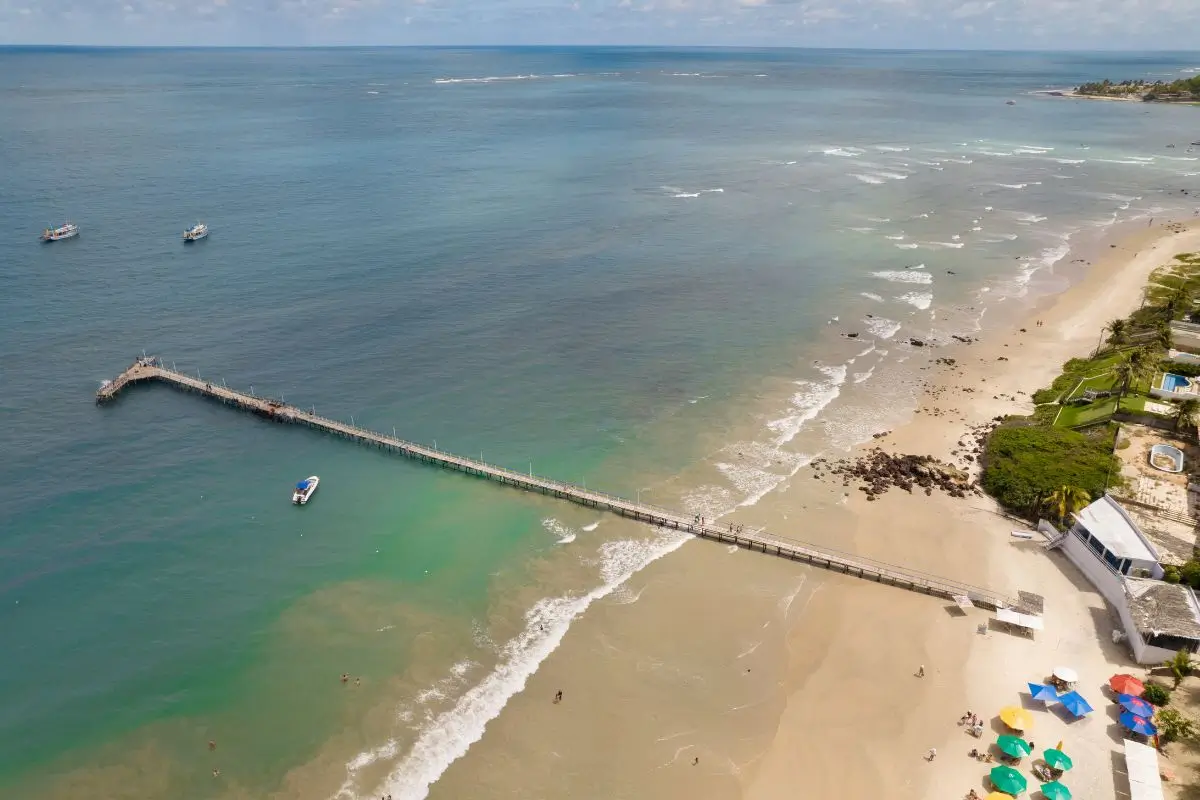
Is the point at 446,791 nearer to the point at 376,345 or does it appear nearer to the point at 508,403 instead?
the point at 508,403

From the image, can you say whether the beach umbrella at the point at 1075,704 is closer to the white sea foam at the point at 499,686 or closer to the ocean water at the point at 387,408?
the ocean water at the point at 387,408

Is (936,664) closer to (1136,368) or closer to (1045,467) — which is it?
(1045,467)

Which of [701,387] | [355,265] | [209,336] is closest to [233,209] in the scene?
[355,265]

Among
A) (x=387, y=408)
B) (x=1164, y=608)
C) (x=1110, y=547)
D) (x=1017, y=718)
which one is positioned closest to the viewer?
(x=1017, y=718)

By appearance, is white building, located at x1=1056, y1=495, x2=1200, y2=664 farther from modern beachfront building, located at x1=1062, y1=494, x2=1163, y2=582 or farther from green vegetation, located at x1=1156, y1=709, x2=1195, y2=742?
green vegetation, located at x1=1156, y1=709, x2=1195, y2=742

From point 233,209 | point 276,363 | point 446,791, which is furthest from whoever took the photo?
point 233,209

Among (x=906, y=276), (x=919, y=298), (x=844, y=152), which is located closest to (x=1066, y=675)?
(x=919, y=298)
